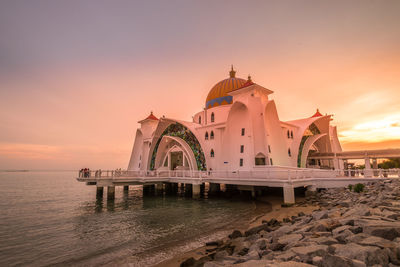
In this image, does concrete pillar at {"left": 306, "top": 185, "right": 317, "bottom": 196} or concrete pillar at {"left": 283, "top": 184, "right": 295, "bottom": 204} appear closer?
concrete pillar at {"left": 283, "top": 184, "right": 295, "bottom": 204}

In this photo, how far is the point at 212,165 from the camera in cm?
2397

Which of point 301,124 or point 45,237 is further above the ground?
point 301,124

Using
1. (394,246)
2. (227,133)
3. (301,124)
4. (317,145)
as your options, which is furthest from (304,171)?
(317,145)

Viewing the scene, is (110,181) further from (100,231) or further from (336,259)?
(336,259)

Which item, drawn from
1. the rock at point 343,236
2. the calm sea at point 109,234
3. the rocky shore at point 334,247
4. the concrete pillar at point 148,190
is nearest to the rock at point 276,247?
the rocky shore at point 334,247

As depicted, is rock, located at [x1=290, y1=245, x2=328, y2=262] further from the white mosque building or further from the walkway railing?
the white mosque building

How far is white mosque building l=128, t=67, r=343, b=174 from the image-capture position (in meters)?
21.2

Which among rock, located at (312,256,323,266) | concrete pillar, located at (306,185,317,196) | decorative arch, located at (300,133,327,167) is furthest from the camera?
decorative arch, located at (300,133,327,167)

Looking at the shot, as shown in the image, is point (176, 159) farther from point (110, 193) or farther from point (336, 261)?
point (336, 261)

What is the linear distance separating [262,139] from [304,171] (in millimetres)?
5335

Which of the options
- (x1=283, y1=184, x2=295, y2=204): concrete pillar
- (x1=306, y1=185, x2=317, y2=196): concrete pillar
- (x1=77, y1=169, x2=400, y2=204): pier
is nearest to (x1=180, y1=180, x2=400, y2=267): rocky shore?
(x1=283, y1=184, x2=295, y2=204): concrete pillar

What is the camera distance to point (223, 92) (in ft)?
91.1

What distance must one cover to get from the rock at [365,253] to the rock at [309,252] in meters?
0.25

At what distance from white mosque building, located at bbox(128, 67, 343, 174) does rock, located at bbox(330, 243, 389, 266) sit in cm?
1326
